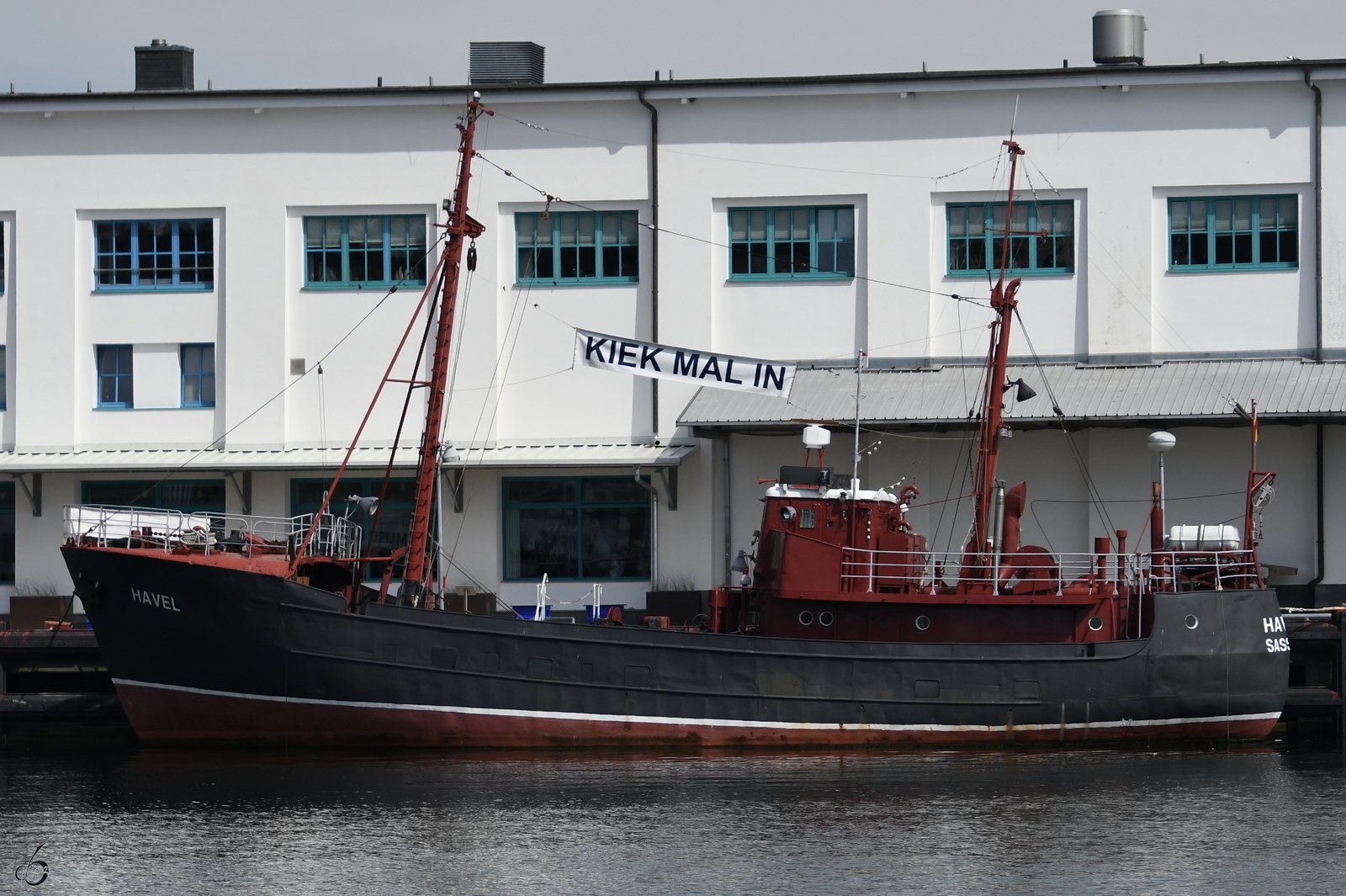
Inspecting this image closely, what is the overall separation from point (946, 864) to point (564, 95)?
59.5ft

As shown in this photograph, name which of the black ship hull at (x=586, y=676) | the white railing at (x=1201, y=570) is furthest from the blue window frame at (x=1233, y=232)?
the black ship hull at (x=586, y=676)

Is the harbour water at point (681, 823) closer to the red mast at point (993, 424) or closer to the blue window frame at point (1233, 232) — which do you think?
the red mast at point (993, 424)

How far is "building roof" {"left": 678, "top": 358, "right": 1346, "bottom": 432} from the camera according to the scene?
2762 centimetres

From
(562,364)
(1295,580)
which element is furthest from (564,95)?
(1295,580)

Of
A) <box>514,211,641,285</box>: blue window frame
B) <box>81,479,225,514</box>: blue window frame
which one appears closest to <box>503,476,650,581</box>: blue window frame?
<box>514,211,641,285</box>: blue window frame

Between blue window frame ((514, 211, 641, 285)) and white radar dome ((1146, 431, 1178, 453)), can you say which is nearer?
white radar dome ((1146, 431, 1178, 453))

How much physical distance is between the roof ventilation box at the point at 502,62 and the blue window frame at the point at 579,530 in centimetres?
758

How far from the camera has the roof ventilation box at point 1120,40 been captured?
102ft

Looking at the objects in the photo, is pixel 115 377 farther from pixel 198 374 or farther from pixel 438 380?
pixel 438 380

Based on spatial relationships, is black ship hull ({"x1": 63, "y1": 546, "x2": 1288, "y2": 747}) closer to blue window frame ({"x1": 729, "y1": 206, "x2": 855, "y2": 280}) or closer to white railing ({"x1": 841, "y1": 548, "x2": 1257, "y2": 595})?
white railing ({"x1": 841, "y1": 548, "x2": 1257, "y2": 595})

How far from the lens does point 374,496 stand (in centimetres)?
3019

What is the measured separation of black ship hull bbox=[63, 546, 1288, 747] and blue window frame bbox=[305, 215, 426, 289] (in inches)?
351

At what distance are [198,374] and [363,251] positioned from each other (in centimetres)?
385

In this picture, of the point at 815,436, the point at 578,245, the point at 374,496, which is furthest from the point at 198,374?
the point at 815,436
